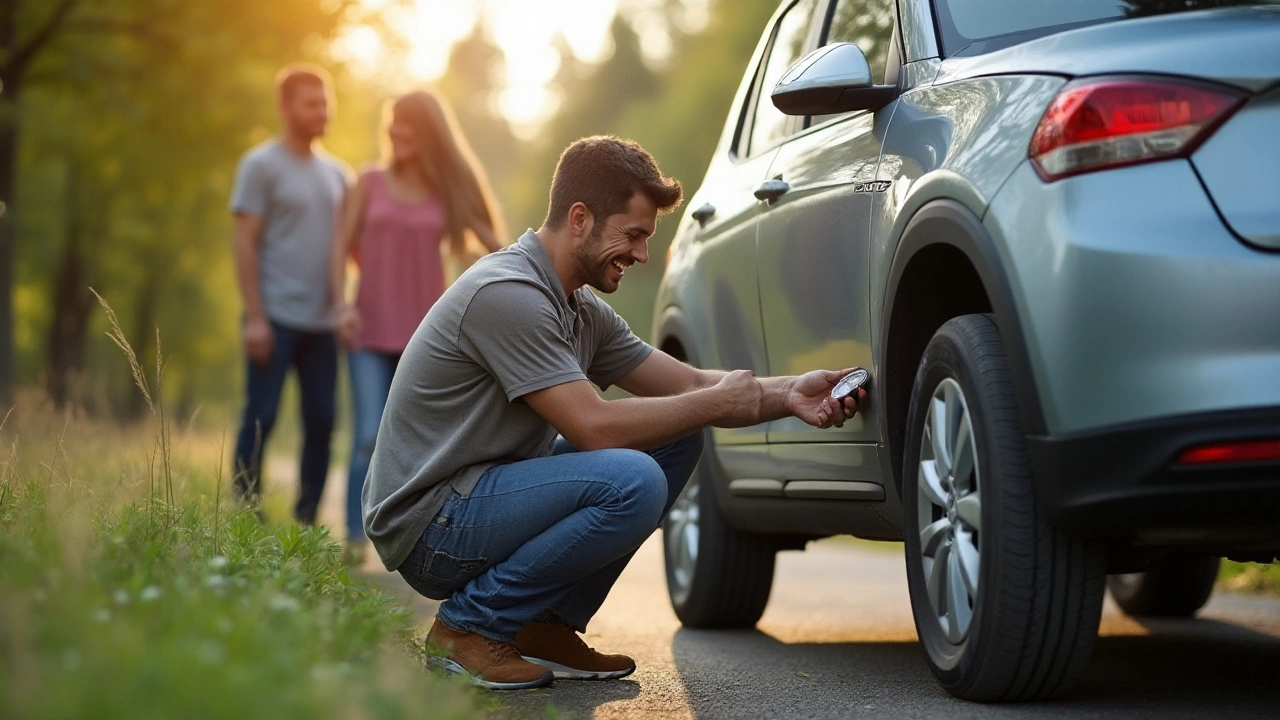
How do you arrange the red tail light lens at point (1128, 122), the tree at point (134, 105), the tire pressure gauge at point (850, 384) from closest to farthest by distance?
the red tail light lens at point (1128, 122) < the tire pressure gauge at point (850, 384) < the tree at point (134, 105)

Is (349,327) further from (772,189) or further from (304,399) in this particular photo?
(772,189)

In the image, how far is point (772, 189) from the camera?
492 cm

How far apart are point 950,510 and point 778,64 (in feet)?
7.99

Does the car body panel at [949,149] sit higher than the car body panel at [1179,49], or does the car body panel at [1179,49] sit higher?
the car body panel at [1179,49]

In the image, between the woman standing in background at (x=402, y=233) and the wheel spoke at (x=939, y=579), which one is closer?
the wheel spoke at (x=939, y=579)

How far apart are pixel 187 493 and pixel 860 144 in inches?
108

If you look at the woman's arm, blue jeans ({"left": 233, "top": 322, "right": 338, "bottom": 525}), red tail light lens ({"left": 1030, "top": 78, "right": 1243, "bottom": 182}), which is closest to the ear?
red tail light lens ({"left": 1030, "top": 78, "right": 1243, "bottom": 182})

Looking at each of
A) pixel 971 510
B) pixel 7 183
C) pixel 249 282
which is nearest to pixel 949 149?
pixel 971 510

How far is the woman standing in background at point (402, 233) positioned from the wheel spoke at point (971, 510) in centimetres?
412

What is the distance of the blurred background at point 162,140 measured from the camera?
14.7 meters

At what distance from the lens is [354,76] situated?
17.3 metres

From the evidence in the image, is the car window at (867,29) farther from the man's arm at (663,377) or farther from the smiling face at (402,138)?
the smiling face at (402,138)

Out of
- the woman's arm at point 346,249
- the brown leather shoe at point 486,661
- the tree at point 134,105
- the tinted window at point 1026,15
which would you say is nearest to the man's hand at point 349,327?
the woman's arm at point 346,249

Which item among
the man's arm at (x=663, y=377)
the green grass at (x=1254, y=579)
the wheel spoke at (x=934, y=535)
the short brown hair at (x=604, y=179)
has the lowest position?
the green grass at (x=1254, y=579)
